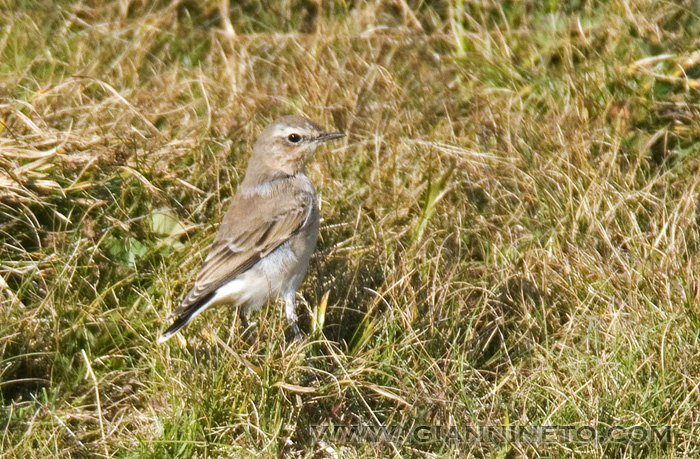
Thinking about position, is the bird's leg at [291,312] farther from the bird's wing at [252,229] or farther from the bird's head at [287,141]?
the bird's head at [287,141]

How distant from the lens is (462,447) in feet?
18.3

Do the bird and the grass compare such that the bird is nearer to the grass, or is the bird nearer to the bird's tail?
the bird's tail

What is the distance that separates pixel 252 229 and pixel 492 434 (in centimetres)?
221

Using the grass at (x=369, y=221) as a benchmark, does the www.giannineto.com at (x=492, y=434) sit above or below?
below

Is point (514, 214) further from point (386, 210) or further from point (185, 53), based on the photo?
point (185, 53)

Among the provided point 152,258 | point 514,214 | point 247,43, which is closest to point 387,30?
point 247,43

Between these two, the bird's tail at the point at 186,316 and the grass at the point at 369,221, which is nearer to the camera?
the grass at the point at 369,221

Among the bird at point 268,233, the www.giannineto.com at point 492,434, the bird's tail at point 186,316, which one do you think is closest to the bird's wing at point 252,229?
the bird at point 268,233

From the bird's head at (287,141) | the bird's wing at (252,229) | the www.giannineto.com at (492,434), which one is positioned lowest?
the www.giannineto.com at (492,434)

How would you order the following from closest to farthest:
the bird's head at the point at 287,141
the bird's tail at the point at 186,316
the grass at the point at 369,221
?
1. the grass at the point at 369,221
2. the bird's tail at the point at 186,316
3. the bird's head at the point at 287,141

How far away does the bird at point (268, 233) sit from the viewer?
6406 mm

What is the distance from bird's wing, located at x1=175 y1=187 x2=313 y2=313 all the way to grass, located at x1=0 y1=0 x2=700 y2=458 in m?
0.35

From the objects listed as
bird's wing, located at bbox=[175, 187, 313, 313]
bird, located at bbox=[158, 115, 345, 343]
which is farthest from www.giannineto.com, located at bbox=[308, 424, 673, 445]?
bird's wing, located at bbox=[175, 187, 313, 313]

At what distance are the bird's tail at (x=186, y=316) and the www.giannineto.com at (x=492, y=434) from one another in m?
0.98
